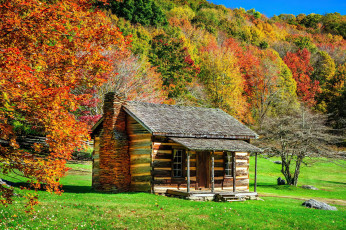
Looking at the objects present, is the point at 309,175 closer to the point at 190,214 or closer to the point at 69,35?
the point at 190,214

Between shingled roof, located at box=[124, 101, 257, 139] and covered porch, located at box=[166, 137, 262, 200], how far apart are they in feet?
1.42

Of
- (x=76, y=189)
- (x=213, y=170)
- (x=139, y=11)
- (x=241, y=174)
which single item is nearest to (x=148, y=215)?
(x=213, y=170)

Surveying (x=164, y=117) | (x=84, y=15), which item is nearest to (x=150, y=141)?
(x=164, y=117)

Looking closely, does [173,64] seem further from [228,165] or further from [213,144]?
[213,144]

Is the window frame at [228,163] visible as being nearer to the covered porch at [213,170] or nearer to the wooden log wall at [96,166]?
the covered porch at [213,170]

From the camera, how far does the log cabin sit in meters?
23.1

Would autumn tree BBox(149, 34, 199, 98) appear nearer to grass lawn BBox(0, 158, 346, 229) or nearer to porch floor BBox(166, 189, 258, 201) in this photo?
porch floor BBox(166, 189, 258, 201)

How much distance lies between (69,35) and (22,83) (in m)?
2.82

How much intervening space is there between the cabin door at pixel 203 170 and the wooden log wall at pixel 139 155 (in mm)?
3618

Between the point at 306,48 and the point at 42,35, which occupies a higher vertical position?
the point at 306,48

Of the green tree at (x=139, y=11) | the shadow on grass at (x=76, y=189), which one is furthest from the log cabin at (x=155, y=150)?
the green tree at (x=139, y=11)

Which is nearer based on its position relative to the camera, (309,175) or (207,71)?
(309,175)

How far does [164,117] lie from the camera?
2509 centimetres

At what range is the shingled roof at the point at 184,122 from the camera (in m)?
23.3
